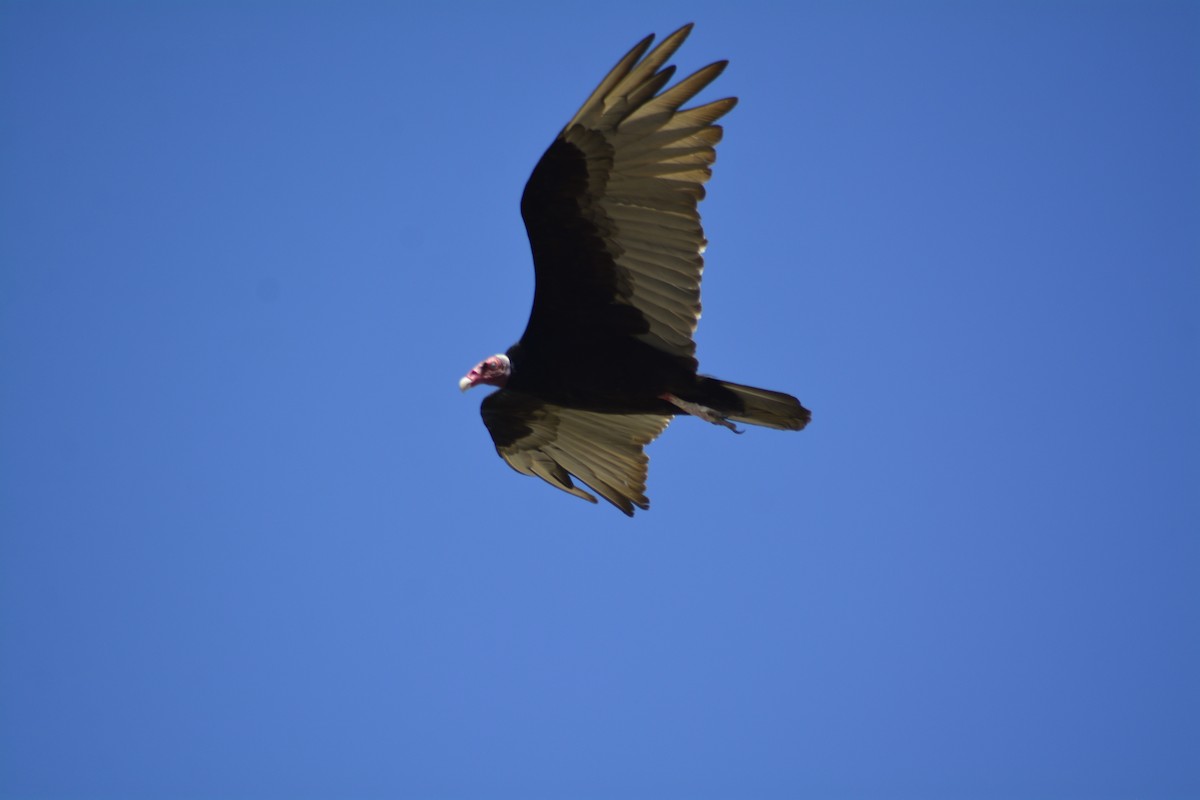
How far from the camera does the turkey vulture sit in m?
6.16

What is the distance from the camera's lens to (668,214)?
6379 millimetres

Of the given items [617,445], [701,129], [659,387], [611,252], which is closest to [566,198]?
[611,252]

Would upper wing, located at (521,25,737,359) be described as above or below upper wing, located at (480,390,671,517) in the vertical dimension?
above

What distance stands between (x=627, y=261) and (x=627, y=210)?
307mm

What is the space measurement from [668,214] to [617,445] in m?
1.89

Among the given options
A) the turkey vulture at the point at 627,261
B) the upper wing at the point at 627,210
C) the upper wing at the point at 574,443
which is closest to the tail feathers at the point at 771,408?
the turkey vulture at the point at 627,261

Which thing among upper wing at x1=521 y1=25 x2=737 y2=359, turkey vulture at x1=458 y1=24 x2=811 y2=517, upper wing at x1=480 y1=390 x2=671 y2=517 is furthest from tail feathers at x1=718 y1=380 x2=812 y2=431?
upper wing at x1=480 y1=390 x2=671 y2=517

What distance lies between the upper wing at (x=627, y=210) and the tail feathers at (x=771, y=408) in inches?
16.5

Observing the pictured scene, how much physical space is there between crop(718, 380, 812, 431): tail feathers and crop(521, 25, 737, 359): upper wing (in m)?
0.42

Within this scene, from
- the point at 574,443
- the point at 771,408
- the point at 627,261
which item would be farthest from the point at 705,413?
the point at 574,443

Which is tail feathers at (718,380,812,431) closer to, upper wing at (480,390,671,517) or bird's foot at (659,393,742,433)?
bird's foot at (659,393,742,433)

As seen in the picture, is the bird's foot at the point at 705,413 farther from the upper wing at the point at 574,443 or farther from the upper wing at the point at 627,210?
the upper wing at the point at 574,443

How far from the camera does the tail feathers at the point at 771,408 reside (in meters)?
6.51

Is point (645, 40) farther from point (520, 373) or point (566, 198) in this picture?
point (520, 373)
